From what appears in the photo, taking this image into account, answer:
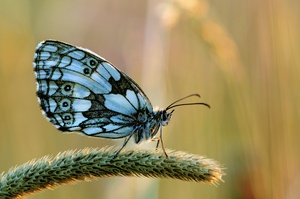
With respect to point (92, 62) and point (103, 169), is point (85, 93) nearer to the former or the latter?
point (92, 62)

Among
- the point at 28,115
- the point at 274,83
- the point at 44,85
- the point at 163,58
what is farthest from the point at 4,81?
the point at 274,83

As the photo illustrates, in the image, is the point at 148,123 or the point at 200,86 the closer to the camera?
the point at 148,123

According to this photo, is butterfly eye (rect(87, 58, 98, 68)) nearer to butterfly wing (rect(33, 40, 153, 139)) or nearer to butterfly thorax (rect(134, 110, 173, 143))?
butterfly wing (rect(33, 40, 153, 139))

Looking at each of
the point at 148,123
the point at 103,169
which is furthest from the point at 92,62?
the point at 103,169

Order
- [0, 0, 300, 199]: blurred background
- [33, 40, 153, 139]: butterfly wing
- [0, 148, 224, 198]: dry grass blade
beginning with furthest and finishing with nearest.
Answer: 1. [0, 0, 300, 199]: blurred background
2. [33, 40, 153, 139]: butterfly wing
3. [0, 148, 224, 198]: dry grass blade

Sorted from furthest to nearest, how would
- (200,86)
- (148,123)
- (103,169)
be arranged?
(200,86)
(148,123)
(103,169)

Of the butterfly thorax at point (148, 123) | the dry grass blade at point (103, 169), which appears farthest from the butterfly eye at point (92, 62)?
the dry grass blade at point (103, 169)

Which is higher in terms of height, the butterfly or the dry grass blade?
the butterfly

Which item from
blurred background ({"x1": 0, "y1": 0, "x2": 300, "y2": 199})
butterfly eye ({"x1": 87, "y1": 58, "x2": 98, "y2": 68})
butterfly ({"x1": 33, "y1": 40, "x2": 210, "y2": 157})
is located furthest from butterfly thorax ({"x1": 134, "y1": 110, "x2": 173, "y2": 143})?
blurred background ({"x1": 0, "y1": 0, "x2": 300, "y2": 199})
